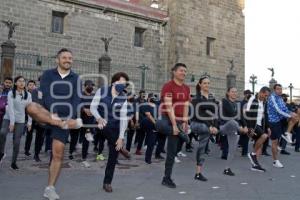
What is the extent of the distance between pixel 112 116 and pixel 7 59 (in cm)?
1251

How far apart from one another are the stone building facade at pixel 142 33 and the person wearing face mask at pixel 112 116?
14.7 m

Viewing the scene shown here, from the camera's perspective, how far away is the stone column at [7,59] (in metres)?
16.6

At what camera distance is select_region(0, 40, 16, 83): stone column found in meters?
16.6

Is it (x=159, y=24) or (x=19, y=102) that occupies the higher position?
(x=159, y=24)

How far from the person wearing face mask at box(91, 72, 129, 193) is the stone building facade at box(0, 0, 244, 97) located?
14730 millimetres

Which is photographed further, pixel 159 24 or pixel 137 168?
pixel 159 24

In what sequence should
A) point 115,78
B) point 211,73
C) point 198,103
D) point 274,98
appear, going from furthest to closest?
point 211,73
point 274,98
point 198,103
point 115,78

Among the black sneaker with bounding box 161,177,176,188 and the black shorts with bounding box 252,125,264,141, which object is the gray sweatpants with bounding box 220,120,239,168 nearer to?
the black shorts with bounding box 252,125,264,141

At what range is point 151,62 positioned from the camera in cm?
2594

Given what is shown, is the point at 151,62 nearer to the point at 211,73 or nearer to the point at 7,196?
the point at 211,73

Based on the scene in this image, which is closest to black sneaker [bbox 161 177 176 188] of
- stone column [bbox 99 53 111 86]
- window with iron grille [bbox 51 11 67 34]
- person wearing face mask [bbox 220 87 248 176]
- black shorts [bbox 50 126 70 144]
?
person wearing face mask [bbox 220 87 248 176]

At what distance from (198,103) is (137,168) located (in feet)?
6.50

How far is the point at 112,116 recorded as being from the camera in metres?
5.80

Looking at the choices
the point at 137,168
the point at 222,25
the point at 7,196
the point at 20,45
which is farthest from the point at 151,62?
the point at 7,196
